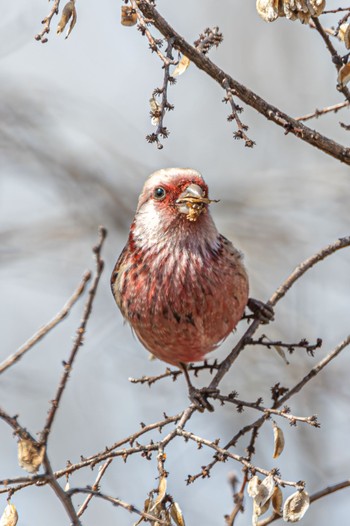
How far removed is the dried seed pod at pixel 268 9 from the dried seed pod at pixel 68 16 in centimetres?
80

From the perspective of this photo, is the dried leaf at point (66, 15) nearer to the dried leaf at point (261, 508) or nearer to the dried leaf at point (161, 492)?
the dried leaf at point (161, 492)

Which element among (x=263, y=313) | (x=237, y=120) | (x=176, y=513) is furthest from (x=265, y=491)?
(x=263, y=313)

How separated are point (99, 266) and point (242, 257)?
2821 millimetres

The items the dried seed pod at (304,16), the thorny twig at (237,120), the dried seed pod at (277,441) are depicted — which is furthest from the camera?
the dried seed pod at (277,441)

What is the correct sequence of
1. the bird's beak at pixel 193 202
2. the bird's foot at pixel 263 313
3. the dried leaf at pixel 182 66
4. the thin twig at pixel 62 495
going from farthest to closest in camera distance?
the bird's foot at pixel 263 313 < the bird's beak at pixel 193 202 < the dried leaf at pixel 182 66 < the thin twig at pixel 62 495

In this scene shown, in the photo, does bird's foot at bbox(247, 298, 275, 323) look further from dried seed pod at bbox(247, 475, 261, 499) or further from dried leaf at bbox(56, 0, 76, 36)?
dried leaf at bbox(56, 0, 76, 36)

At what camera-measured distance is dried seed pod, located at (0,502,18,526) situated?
3.60 m

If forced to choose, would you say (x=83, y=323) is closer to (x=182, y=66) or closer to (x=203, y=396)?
(x=182, y=66)

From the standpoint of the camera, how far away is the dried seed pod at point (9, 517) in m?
Result: 3.60

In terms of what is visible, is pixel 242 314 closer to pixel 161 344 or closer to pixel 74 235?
pixel 161 344

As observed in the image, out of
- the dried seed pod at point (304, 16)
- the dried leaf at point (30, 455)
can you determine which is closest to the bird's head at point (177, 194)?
the dried seed pod at point (304, 16)

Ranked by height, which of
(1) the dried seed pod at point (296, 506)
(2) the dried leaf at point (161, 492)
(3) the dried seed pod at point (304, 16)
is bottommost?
(1) the dried seed pod at point (296, 506)

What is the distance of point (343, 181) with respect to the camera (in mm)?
9453

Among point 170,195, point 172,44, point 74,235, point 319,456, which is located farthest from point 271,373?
point 172,44
